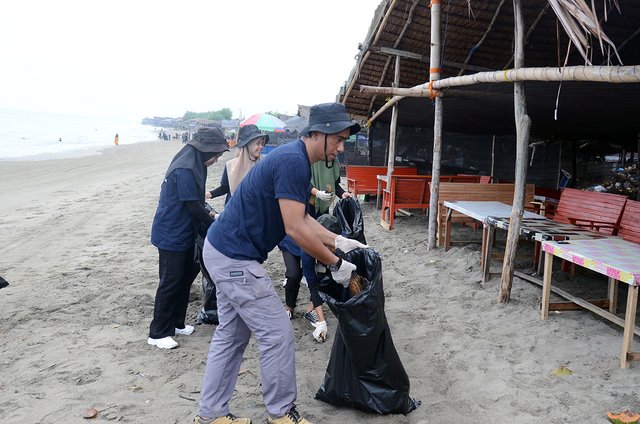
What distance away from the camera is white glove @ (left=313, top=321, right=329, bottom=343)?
3836mm

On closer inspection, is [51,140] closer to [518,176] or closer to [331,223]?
[331,223]

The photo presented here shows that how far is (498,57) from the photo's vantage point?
791cm

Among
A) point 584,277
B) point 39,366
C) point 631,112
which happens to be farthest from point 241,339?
point 631,112

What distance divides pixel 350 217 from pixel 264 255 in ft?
4.30

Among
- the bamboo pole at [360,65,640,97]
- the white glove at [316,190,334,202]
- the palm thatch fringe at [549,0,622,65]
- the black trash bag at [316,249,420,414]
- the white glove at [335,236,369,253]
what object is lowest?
the black trash bag at [316,249,420,414]

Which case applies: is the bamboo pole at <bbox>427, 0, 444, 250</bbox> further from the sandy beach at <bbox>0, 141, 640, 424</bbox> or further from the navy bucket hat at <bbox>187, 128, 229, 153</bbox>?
the navy bucket hat at <bbox>187, 128, 229, 153</bbox>

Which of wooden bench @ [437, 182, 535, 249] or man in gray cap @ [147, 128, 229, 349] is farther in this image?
wooden bench @ [437, 182, 535, 249]

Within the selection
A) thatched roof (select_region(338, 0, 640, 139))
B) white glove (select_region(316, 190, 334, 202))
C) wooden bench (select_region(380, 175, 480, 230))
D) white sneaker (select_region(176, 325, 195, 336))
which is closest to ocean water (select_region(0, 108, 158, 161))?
thatched roof (select_region(338, 0, 640, 139))

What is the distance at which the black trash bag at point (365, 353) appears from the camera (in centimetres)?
247

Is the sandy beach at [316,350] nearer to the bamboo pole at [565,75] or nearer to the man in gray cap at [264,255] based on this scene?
the man in gray cap at [264,255]

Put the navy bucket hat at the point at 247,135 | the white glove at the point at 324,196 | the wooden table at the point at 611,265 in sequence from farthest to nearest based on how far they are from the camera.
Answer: the navy bucket hat at the point at 247,135
the white glove at the point at 324,196
the wooden table at the point at 611,265

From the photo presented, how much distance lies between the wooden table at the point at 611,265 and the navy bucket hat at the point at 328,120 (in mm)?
1919

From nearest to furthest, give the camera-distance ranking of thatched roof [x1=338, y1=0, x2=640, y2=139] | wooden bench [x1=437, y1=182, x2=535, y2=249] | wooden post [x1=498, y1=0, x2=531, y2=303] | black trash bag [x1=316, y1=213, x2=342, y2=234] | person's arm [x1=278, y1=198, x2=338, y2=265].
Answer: person's arm [x1=278, y1=198, x2=338, y2=265] → black trash bag [x1=316, y1=213, x2=342, y2=234] → wooden post [x1=498, y1=0, x2=531, y2=303] → thatched roof [x1=338, y1=0, x2=640, y2=139] → wooden bench [x1=437, y1=182, x2=535, y2=249]

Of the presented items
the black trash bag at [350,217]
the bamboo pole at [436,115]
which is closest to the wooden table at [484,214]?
the bamboo pole at [436,115]
